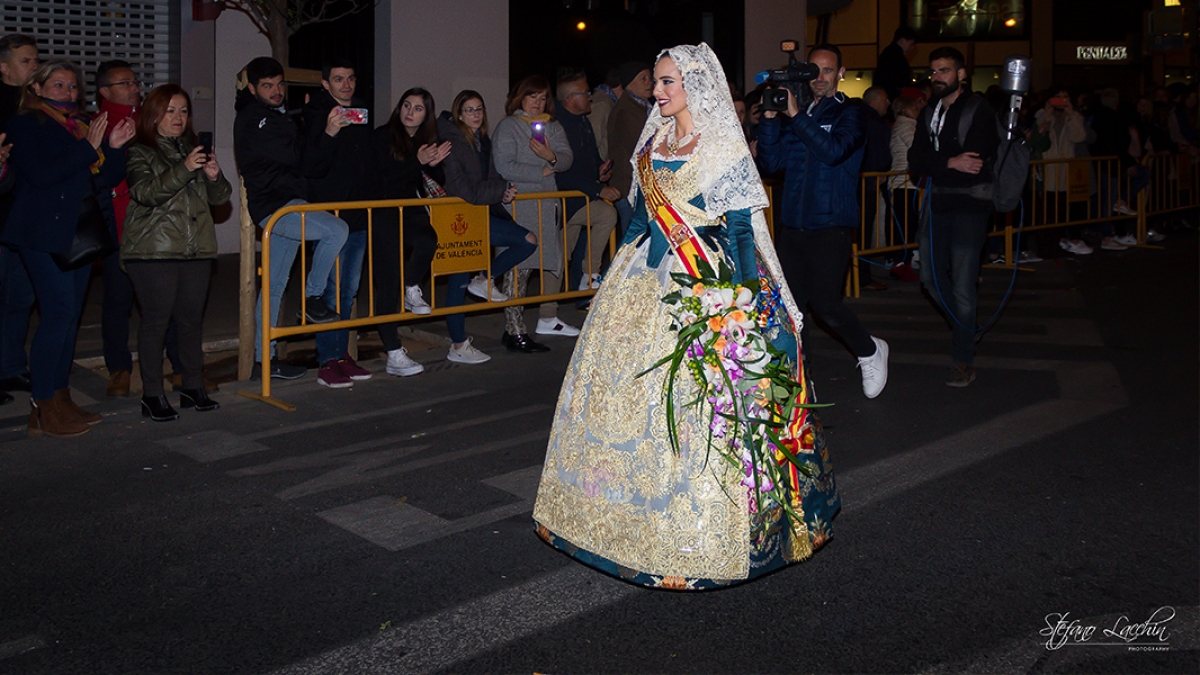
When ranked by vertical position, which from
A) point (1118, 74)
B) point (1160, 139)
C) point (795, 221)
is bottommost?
point (795, 221)

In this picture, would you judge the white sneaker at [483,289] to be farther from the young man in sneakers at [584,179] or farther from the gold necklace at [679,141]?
the gold necklace at [679,141]

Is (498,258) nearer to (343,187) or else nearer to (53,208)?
(343,187)

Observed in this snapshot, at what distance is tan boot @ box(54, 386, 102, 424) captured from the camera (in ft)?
22.7

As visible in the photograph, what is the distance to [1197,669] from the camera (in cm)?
397

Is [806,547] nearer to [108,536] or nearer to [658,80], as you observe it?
[658,80]

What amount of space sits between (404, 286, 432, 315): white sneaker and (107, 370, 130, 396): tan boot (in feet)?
6.73

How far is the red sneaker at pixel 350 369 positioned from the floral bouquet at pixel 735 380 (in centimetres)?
435

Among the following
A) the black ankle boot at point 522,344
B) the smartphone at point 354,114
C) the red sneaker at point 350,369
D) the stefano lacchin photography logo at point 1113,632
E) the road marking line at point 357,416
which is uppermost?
the smartphone at point 354,114

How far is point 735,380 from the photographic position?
4.46 metres

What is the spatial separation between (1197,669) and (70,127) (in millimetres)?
6222

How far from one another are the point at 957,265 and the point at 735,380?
3.95 meters

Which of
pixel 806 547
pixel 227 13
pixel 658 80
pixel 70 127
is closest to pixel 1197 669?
pixel 806 547

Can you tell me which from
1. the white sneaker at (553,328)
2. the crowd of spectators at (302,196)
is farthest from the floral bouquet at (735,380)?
the white sneaker at (553,328)

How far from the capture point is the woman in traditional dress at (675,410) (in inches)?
171
